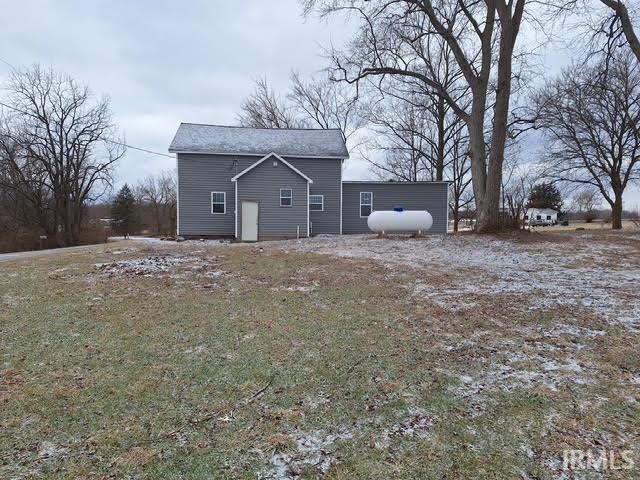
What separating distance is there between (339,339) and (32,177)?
33157 mm

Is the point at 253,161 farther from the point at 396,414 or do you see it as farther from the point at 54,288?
the point at 396,414

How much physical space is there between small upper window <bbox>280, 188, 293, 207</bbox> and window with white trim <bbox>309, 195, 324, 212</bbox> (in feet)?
5.86

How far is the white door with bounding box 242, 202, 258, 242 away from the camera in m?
19.6

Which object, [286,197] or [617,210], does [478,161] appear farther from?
[617,210]

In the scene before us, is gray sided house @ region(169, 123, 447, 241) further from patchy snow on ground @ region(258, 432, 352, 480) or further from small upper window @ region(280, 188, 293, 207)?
patchy snow on ground @ region(258, 432, 352, 480)

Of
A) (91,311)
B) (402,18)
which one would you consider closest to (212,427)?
(91,311)

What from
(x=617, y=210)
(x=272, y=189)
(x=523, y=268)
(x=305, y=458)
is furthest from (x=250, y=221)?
(x=617, y=210)

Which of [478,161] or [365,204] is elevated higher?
[478,161]

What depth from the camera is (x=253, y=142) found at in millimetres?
21719

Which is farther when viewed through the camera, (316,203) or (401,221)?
(316,203)

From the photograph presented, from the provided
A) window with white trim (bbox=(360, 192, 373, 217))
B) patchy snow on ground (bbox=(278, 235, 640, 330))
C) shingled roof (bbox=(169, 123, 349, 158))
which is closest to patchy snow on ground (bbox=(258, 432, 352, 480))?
patchy snow on ground (bbox=(278, 235, 640, 330))

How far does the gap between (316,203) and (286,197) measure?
7.17 ft

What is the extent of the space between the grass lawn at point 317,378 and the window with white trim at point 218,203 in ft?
43.9

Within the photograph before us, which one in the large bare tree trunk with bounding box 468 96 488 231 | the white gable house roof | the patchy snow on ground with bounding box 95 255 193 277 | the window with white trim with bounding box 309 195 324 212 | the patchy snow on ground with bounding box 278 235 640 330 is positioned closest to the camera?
the patchy snow on ground with bounding box 278 235 640 330
